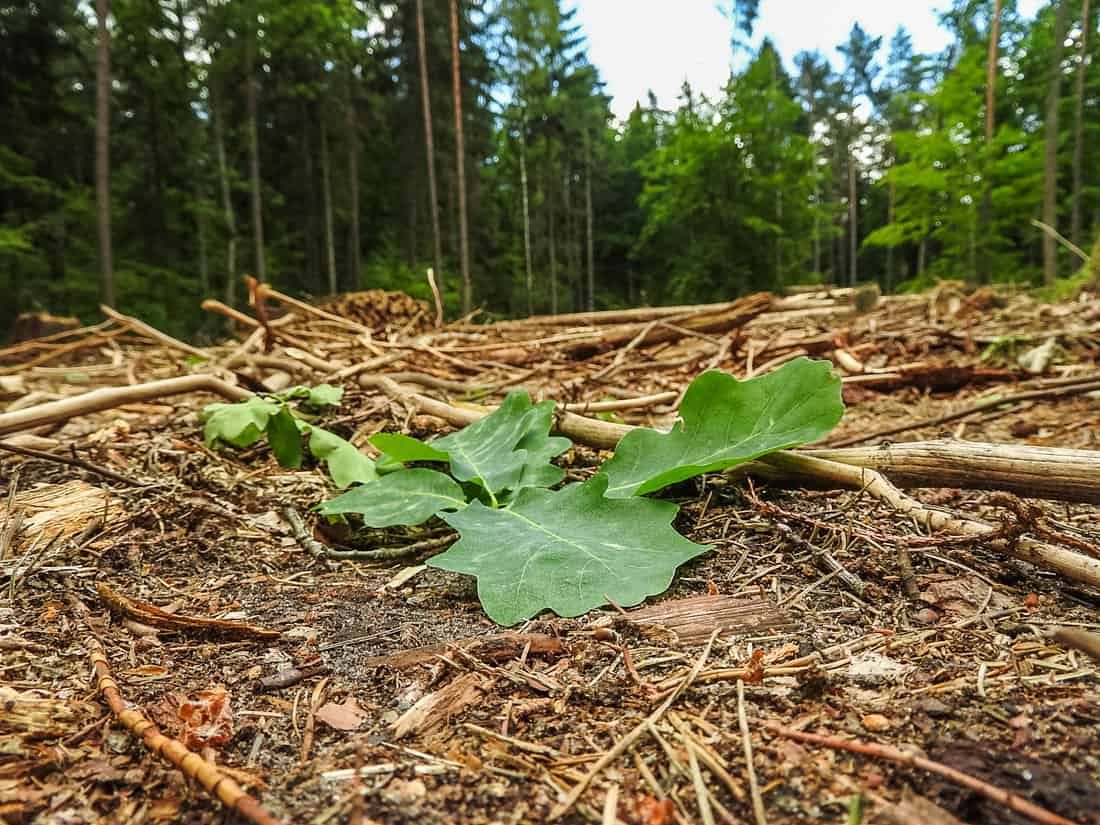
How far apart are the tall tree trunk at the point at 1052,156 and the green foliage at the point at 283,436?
13.8m

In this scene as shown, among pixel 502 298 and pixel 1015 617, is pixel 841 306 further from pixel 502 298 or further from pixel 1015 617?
pixel 502 298

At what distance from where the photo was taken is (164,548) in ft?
4.78

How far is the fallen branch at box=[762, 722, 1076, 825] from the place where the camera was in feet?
1.79

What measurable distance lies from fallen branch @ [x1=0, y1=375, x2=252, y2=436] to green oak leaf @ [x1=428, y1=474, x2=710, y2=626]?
3.75 feet

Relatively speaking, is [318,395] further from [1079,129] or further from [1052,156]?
[1079,129]

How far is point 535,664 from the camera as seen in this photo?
941 mm

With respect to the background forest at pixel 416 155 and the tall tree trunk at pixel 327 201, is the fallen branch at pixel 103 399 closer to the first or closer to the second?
the background forest at pixel 416 155

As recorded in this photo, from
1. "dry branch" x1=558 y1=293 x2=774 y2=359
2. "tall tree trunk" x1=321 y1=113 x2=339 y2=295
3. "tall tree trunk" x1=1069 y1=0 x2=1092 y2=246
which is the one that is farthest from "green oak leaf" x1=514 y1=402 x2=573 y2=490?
"tall tree trunk" x1=1069 y1=0 x2=1092 y2=246

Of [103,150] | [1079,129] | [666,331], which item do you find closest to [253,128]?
[103,150]

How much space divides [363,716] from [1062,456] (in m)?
1.36

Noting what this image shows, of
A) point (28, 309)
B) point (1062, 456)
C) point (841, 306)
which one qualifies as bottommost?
point (1062, 456)

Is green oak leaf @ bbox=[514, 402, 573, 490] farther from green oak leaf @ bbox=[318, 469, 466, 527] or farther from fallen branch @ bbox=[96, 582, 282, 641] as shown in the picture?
fallen branch @ bbox=[96, 582, 282, 641]

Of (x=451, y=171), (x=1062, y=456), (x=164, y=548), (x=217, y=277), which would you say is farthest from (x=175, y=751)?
(x=451, y=171)

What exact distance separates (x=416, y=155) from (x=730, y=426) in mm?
22367
